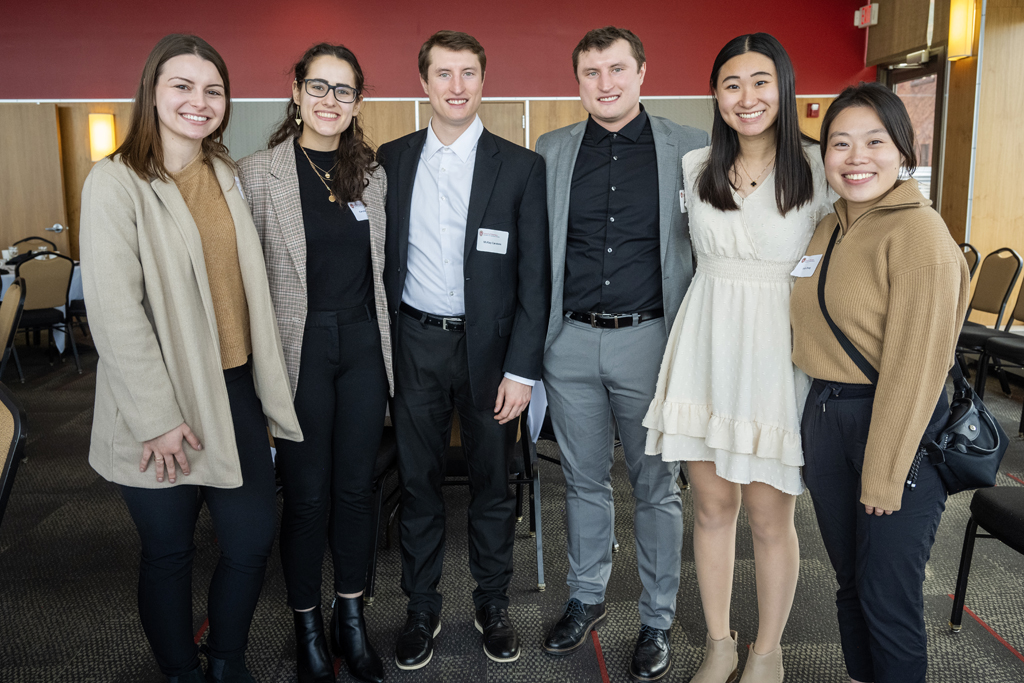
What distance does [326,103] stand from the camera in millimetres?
1898

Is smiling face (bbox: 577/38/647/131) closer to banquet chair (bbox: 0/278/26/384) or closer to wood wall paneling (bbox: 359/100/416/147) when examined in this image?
banquet chair (bbox: 0/278/26/384)

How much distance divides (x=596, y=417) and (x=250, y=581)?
1.07 meters

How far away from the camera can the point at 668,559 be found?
2133 mm

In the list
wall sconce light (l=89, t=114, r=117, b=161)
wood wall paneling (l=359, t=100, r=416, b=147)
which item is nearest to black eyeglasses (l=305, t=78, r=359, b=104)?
wood wall paneling (l=359, t=100, r=416, b=147)

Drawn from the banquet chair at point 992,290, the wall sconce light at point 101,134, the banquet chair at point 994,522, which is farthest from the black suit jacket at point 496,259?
the wall sconce light at point 101,134

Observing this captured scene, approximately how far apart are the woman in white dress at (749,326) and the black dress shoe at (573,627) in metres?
0.51

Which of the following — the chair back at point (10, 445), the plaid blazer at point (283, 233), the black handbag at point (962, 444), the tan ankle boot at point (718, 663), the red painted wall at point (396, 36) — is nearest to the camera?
the chair back at point (10, 445)

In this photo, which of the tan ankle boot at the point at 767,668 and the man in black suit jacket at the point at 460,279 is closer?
the tan ankle boot at the point at 767,668

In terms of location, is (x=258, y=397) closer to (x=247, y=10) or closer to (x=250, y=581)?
(x=250, y=581)

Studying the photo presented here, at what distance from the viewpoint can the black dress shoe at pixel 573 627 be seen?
87.0 inches

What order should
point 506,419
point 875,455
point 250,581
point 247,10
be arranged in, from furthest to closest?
point 247,10, point 506,419, point 250,581, point 875,455

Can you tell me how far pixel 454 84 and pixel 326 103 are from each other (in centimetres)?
37

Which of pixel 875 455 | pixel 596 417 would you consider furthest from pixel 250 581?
pixel 875 455

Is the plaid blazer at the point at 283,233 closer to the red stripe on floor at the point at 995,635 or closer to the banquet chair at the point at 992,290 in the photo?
the red stripe on floor at the point at 995,635
